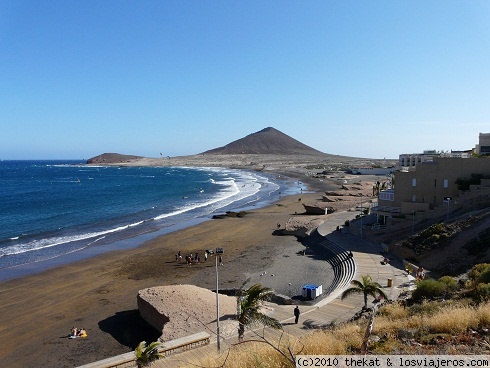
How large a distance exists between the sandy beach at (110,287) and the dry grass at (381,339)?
10.3 metres

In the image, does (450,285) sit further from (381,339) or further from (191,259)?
(191,259)

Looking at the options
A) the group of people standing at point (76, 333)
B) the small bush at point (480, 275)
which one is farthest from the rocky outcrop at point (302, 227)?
the group of people standing at point (76, 333)

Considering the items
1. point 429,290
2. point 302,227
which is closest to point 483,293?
point 429,290

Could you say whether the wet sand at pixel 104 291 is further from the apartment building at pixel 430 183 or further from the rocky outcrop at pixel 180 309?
the apartment building at pixel 430 183

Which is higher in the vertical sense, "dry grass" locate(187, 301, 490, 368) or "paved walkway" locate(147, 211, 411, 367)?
"dry grass" locate(187, 301, 490, 368)

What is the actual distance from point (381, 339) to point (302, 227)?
3074 cm

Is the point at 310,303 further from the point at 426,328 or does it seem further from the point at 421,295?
the point at 426,328

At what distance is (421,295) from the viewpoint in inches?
658

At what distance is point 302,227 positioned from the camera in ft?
133

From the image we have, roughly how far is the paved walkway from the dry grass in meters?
1.74

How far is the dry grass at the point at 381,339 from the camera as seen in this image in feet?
25.7

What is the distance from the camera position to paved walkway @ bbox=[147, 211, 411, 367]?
A: 1441cm

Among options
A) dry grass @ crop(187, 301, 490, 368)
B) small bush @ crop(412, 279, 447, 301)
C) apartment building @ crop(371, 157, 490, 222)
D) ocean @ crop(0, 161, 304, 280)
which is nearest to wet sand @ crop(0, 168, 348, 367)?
ocean @ crop(0, 161, 304, 280)

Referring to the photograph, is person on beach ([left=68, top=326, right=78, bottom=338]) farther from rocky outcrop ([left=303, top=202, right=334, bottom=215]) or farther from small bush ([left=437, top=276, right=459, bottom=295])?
rocky outcrop ([left=303, top=202, right=334, bottom=215])
